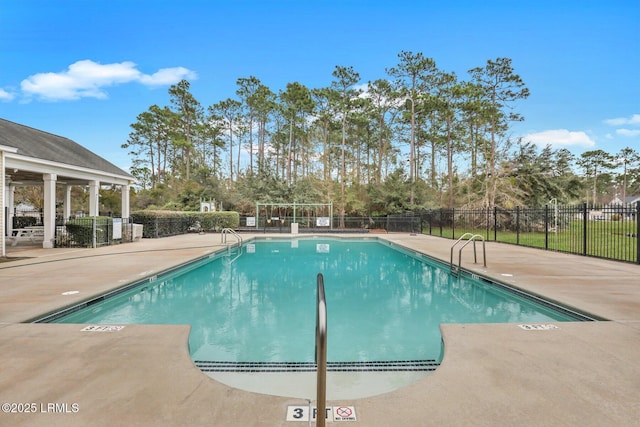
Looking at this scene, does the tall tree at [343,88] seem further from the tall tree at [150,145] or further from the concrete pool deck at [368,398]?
the concrete pool deck at [368,398]

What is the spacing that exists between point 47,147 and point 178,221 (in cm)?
743

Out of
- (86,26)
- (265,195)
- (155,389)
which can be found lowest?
(155,389)

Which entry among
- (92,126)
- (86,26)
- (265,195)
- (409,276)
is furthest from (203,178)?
(409,276)

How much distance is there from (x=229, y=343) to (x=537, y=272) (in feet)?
21.6

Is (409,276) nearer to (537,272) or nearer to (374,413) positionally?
(537,272)

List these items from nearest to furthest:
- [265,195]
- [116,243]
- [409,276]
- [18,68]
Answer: [409,276] < [116,243] < [18,68] < [265,195]

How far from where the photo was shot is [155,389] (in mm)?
2326

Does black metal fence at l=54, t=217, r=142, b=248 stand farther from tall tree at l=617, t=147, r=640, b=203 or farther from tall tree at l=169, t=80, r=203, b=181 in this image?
tall tree at l=617, t=147, r=640, b=203

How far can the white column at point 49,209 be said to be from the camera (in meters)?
11.8

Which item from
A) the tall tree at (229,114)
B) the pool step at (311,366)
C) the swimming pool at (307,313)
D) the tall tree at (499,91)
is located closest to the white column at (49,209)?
the swimming pool at (307,313)

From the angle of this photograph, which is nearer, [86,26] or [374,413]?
[374,413]

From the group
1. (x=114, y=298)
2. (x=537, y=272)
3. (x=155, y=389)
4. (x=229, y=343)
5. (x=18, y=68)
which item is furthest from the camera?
(x=18, y=68)

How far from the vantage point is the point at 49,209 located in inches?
464

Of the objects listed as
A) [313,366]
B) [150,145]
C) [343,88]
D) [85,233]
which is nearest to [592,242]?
[313,366]
